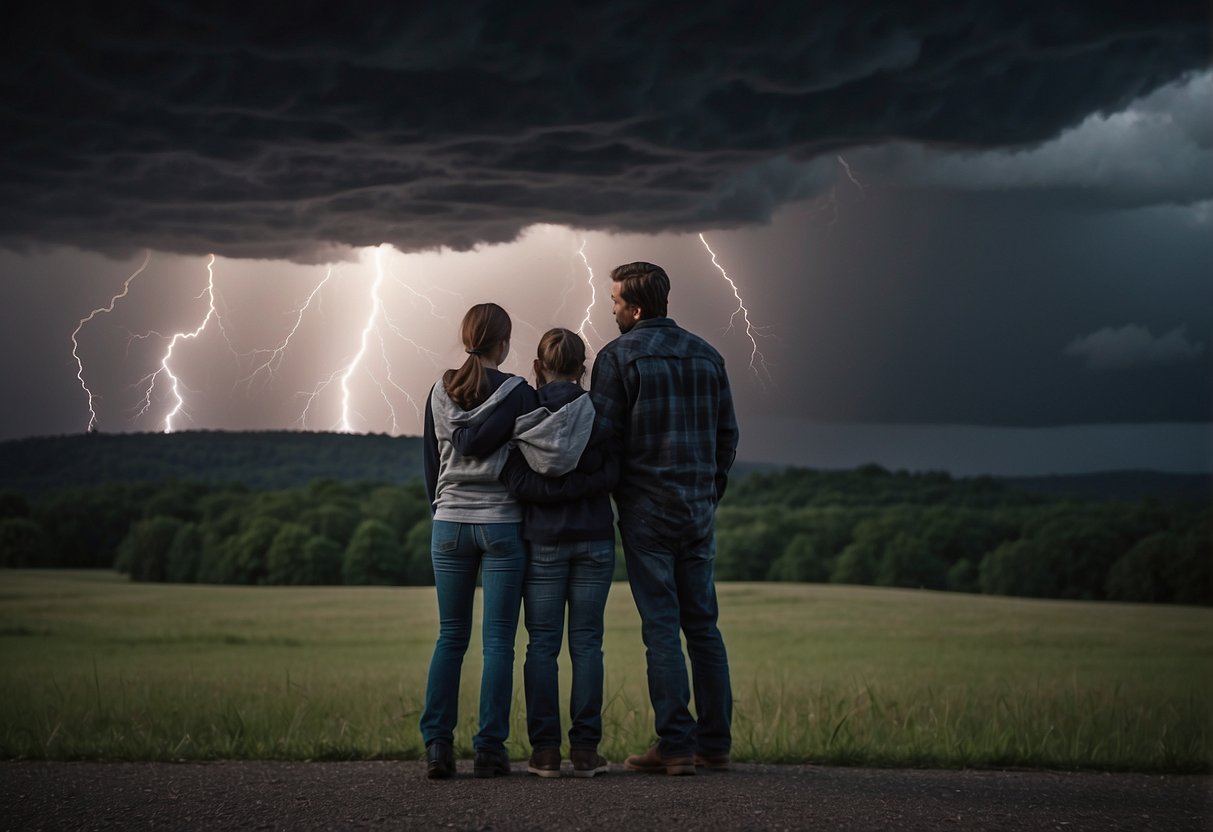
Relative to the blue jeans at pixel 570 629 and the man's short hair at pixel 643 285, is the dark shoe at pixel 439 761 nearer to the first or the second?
the blue jeans at pixel 570 629

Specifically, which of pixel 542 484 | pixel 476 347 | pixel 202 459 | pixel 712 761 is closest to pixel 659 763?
pixel 712 761

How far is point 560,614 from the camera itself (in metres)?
4.54

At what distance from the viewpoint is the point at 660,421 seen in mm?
4598

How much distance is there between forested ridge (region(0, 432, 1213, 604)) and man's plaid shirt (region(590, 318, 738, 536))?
21.0m

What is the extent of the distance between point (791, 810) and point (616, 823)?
633 mm

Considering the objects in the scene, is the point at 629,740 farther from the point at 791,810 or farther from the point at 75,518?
the point at 75,518

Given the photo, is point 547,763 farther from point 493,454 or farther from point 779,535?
point 779,535

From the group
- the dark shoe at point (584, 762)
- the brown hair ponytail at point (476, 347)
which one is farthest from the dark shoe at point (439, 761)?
the brown hair ponytail at point (476, 347)

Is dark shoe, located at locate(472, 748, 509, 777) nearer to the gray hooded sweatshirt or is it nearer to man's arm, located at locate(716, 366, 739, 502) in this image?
the gray hooded sweatshirt

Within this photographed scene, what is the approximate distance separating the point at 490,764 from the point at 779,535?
97.2 ft

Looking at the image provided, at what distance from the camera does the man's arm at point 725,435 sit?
190 inches

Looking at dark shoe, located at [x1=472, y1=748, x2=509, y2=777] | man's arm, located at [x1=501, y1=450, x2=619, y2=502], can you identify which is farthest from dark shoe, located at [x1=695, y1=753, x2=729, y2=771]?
man's arm, located at [x1=501, y1=450, x2=619, y2=502]

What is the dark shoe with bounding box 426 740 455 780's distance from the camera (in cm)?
451

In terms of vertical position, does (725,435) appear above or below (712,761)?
above
